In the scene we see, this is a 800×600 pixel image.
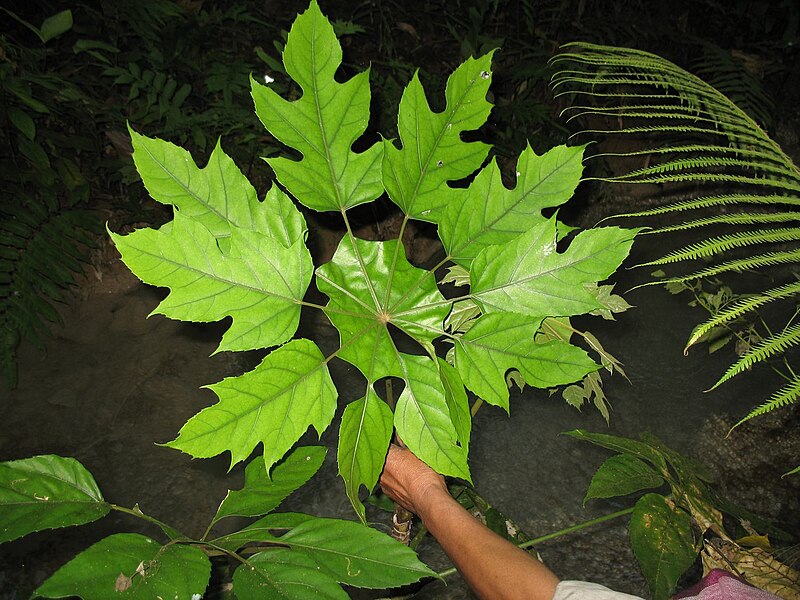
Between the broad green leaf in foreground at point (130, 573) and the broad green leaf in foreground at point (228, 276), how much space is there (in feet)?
0.59

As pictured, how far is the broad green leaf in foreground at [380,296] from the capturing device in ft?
1.75

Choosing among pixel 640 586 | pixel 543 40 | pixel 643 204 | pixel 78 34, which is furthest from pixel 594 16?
pixel 640 586

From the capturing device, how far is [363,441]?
1.65ft

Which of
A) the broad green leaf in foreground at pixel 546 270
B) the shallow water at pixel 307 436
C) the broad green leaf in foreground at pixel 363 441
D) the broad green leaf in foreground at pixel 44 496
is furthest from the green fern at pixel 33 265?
the broad green leaf in foreground at pixel 546 270

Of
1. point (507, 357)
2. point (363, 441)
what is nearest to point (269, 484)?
point (363, 441)

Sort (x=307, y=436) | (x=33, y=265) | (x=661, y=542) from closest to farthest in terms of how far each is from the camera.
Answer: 1. (x=661, y=542)
2. (x=307, y=436)
3. (x=33, y=265)

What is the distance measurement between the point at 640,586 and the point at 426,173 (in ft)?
3.28

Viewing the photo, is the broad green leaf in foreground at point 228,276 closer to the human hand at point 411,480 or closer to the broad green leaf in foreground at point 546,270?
the broad green leaf in foreground at point 546,270

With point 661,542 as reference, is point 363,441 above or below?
above

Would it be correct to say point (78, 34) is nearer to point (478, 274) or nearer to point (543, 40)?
point (543, 40)

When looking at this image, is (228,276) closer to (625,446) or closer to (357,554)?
(357,554)

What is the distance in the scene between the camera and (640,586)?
1089 millimetres

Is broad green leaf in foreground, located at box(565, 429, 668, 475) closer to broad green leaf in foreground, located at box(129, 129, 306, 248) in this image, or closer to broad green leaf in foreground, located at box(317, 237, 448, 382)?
broad green leaf in foreground, located at box(317, 237, 448, 382)

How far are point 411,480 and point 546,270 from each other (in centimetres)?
36
